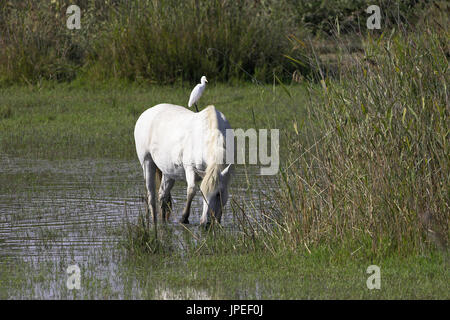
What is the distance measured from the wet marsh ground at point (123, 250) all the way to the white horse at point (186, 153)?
17 centimetres

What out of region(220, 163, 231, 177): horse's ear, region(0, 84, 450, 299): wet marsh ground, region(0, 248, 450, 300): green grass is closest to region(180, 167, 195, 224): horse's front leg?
region(0, 84, 450, 299): wet marsh ground

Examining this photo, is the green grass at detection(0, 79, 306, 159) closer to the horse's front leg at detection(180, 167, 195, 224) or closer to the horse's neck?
the horse's neck

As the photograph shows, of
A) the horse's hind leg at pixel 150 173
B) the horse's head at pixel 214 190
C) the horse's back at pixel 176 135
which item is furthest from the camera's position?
the horse's hind leg at pixel 150 173

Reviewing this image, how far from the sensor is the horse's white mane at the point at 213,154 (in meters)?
7.71

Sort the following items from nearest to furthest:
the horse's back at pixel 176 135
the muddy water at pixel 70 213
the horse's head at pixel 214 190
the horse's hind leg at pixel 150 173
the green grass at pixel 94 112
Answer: the muddy water at pixel 70 213, the horse's head at pixel 214 190, the horse's back at pixel 176 135, the horse's hind leg at pixel 150 173, the green grass at pixel 94 112

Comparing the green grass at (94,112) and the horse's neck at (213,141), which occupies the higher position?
the horse's neck at (213,141)

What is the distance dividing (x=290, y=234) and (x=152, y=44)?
32.5 feet

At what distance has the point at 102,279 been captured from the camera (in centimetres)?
637

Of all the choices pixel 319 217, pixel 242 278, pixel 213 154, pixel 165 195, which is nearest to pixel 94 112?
pixel 165 195

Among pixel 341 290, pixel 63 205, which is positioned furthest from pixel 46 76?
pixel 341 290

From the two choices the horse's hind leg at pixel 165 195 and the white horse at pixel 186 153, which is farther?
the horse's hind leg at pixel 165 195

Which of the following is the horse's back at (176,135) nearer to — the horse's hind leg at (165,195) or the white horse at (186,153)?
the white horse at (186,153)

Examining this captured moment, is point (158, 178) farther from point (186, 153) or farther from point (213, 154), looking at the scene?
point (213, 154)

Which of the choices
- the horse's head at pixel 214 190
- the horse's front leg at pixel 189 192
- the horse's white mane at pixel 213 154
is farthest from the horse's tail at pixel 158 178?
the horse's head at pixel 214 190
